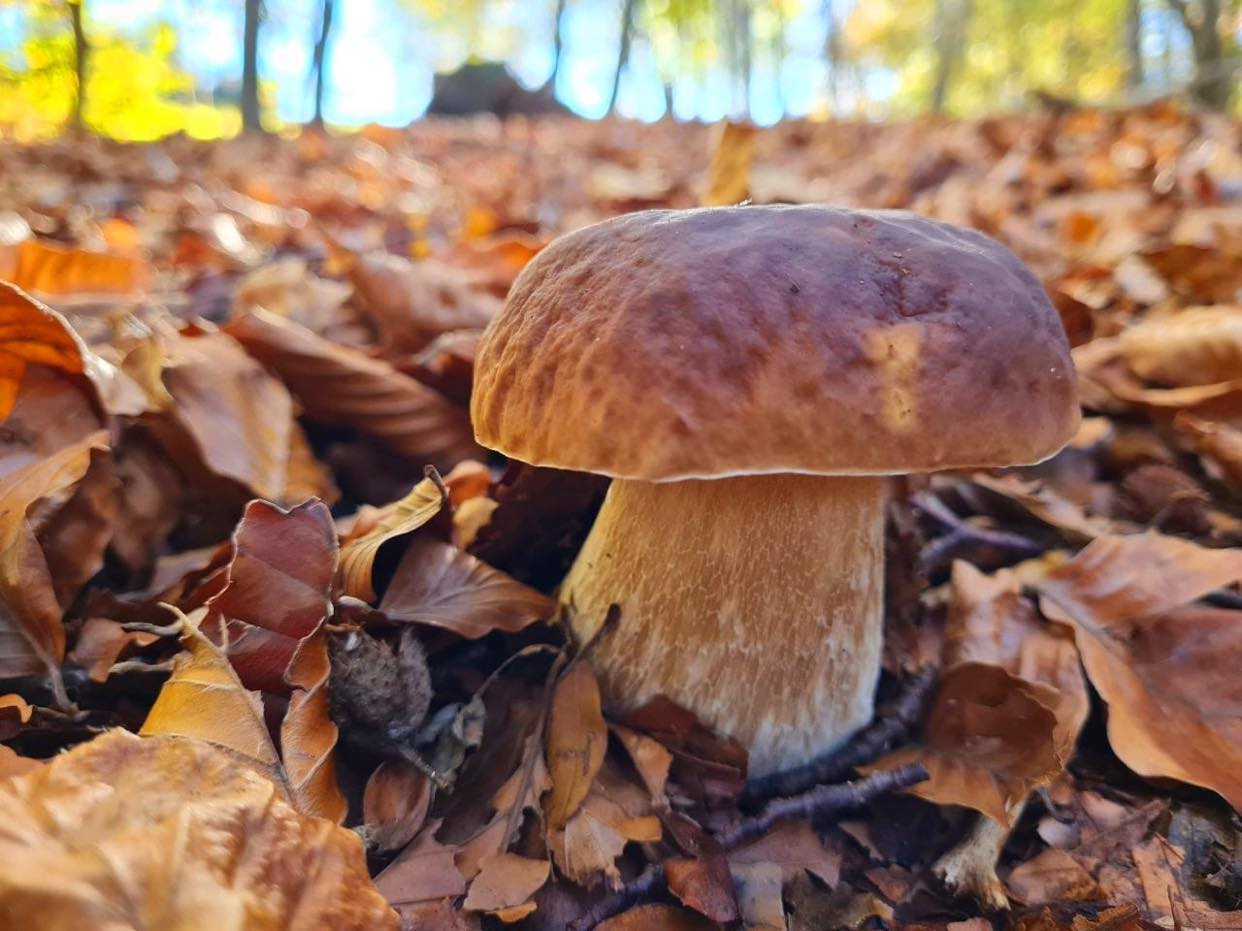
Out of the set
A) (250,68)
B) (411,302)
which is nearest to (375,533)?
(411,302)

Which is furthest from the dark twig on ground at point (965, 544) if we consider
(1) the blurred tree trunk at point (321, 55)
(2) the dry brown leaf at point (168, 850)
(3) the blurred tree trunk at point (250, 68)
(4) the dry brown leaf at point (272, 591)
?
(1) the blurred tree trunk at point (321, 55)

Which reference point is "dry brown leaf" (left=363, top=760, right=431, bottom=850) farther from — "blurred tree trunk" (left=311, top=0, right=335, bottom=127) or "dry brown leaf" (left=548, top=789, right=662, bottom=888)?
"blurred tree trunk" (left=311, top=0, right=335, bottom=127)

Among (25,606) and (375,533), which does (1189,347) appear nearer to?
(375,533)

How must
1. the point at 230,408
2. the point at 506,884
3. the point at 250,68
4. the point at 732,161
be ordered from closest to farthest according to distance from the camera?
the point at 506,884 < the point at 230,408 < the point at 732,161 < the point at 250,68

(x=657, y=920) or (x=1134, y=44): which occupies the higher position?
(x=1134, y=44)

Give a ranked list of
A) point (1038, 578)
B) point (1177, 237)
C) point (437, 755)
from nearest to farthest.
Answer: point (437, 755) → point (1038, 578) → point (1177, 237)

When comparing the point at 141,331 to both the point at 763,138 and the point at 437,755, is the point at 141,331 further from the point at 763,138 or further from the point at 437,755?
the point at 763,138

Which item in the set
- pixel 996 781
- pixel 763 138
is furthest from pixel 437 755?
pixel 763 138

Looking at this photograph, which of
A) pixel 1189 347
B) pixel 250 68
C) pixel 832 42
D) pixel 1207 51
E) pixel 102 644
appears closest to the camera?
pixel 102 644
